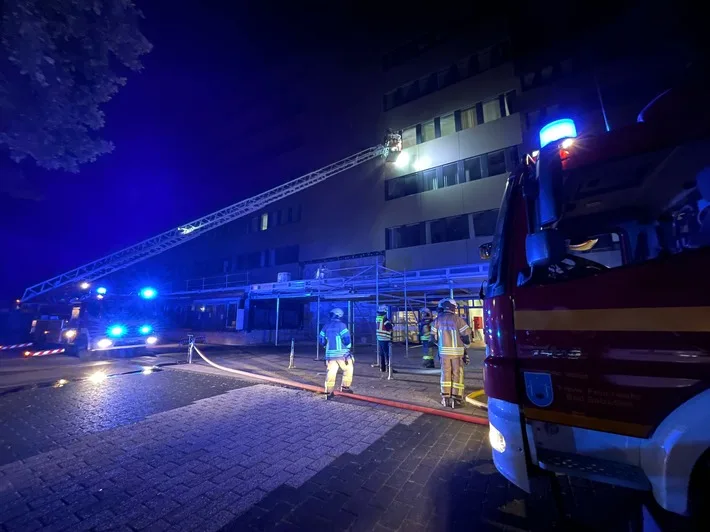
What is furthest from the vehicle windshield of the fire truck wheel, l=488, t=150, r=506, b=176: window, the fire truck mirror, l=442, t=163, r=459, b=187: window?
l=442, t=163, r=459, b=187: window

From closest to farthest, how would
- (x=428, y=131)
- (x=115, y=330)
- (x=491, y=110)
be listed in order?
(x=115, y=330)
(x=491, y=110)
(x=428, y=131)

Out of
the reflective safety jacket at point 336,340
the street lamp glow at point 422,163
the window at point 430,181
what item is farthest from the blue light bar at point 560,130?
the street lamp glow at point 422,163

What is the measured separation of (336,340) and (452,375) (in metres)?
2.40

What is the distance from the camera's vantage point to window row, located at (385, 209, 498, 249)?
14.8 meters

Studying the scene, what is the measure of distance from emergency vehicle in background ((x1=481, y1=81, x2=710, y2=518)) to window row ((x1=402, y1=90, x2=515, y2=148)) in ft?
53.4

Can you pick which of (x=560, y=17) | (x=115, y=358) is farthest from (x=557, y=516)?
(x=560, y=17)

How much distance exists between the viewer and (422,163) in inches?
682

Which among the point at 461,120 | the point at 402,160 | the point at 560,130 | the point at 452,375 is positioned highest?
the point at 461,120

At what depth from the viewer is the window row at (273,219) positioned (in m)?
22.0

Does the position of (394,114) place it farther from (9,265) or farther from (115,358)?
(9,265)

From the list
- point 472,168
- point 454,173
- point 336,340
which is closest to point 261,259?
point 454,173

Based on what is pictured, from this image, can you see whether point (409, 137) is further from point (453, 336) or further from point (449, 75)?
point (453, 336)

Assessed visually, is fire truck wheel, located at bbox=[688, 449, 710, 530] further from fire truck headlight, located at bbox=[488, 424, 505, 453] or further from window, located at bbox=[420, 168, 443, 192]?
window, located at bbox=[420, 168, 443, 192]

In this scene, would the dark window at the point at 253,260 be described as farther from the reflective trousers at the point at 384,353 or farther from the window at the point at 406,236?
the reflective trousers at the point at 384,353
